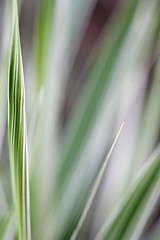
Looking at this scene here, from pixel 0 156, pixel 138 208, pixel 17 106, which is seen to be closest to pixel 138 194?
pixel 138 208

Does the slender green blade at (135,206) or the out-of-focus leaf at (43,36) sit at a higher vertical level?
the out-of-focus leaf at (43,36)

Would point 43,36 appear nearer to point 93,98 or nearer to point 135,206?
point 93,98

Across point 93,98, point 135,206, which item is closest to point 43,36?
point 93,98

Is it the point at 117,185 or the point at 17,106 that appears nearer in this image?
the point at 17,106

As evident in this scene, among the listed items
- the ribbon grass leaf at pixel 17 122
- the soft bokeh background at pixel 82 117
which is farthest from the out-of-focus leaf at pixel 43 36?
the ribbon grass leaf at pixel 17 122

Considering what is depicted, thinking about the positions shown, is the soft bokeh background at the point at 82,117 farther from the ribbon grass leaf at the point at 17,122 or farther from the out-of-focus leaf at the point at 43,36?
the ribbon grass leaf at the point at 17,122

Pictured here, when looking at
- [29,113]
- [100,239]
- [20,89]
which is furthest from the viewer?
[29,113]

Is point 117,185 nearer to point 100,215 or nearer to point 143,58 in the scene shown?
point 100,215
